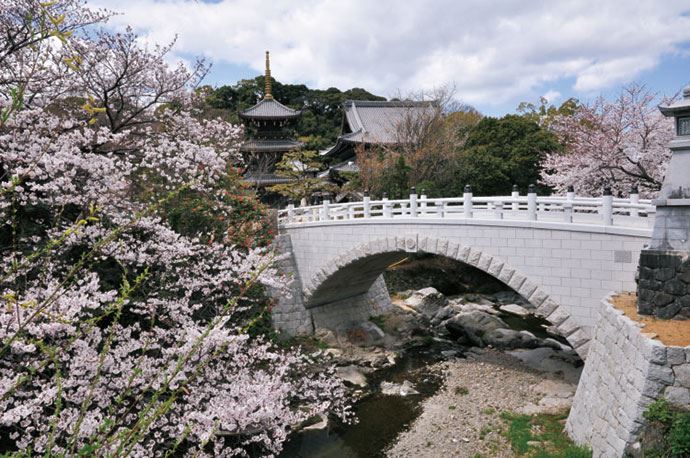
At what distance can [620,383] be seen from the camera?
7.08m

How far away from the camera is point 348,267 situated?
51.9ft

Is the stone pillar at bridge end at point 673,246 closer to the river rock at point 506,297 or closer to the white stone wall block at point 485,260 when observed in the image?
the white stone wall block at point 485,260

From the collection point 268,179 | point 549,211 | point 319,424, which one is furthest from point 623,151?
point 268,179

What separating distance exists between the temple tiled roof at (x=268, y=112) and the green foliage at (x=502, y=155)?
10261mm

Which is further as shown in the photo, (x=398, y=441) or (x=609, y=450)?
(x=398, y=441)

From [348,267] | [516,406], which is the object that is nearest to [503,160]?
[348,267]

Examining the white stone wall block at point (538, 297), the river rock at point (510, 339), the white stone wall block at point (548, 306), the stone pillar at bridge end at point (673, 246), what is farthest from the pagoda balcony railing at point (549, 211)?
the river rock at point (510, 339)

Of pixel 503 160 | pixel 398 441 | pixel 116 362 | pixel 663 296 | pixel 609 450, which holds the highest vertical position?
pixel 503 160

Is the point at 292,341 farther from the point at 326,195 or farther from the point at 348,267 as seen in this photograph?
the point at 326,195

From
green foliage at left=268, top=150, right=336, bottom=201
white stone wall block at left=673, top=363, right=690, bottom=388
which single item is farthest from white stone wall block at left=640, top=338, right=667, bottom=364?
green foliage at left=268, top=150, right=336, bottom=201

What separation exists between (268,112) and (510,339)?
1861 cm

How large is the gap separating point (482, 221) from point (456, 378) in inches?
185

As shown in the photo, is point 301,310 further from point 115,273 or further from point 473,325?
point 115,273

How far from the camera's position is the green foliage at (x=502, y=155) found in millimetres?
22984
